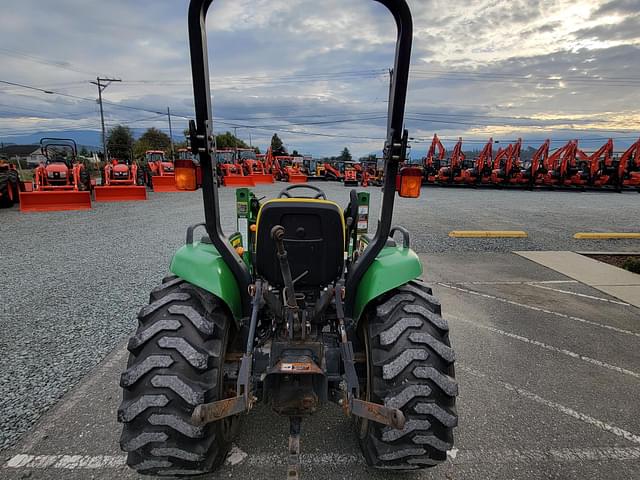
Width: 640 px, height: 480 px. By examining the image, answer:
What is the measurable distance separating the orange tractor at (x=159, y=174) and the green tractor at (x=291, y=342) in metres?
16.0

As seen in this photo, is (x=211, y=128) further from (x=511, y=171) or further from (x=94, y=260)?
(x=511, y=171)

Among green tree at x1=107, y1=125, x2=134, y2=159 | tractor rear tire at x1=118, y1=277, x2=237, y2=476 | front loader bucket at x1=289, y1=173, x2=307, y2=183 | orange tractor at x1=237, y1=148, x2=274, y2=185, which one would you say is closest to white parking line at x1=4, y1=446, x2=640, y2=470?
tractor rear tire at x1=118, y1=277, x2=237, y2=476

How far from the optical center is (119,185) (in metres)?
15.9

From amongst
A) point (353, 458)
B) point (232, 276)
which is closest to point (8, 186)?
point (232, 276)

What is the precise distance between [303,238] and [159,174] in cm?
2003

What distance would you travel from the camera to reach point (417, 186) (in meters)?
2.06

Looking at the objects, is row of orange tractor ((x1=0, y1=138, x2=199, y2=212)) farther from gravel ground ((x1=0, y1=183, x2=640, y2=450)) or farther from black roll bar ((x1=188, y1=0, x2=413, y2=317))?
black roll bar ((x1=188, y1=0, x2=413, y2=317))

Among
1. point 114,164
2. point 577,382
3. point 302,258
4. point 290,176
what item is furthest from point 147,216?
point 290,176

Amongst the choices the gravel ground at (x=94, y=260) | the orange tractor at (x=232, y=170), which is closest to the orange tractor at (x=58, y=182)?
the gravel ground at (x=94, y=260)

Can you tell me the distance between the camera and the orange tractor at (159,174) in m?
18.3

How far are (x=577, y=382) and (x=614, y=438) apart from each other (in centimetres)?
69

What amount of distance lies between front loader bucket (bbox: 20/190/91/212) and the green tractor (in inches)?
468

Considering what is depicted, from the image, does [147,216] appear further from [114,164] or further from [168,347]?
[168,347]

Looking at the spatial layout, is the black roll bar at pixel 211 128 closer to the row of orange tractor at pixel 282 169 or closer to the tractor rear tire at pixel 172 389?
the tractor rear tire at pixel 172 389
